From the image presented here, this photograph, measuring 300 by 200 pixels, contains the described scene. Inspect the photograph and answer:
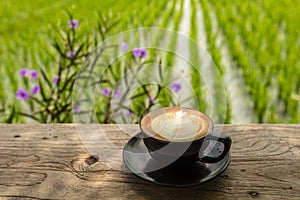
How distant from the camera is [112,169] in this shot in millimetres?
735

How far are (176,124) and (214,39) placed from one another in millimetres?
1832

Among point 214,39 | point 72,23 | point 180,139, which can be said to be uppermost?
point 72,23

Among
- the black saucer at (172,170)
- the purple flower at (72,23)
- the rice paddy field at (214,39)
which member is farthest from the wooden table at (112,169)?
the purple flower at (72,23)

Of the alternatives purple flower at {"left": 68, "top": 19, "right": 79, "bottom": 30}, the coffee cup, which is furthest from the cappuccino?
purple flower at {"left": 68, "top": 19, "right": 79, "bottom": 30}

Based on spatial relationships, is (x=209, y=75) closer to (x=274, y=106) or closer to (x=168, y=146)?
(x=168, y=146)

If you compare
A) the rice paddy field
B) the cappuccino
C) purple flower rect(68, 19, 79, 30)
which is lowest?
the rice paddy field

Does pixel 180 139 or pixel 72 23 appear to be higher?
pixel 72 23

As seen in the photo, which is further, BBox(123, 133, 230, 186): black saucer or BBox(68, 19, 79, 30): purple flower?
BBox(68, 19, 79, 30): purple flower

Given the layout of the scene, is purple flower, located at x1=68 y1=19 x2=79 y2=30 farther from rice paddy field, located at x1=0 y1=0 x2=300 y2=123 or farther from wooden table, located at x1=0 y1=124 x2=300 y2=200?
wooden table, located at x1=0 y1=124 x2=300 y2=200

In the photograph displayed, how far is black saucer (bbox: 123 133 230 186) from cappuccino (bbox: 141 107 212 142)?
5 centimetres

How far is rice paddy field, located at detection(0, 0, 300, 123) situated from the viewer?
1.84 m

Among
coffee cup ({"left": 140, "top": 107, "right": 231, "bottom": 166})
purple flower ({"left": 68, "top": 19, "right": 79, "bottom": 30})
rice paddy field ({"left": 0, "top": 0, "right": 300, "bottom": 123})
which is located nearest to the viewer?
coffee cup ({"left": 140, "top": 107, "right": 231, "bottom": 166})

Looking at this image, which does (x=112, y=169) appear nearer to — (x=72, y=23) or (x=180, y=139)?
(x=180, y=139)

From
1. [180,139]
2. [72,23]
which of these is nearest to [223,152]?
[180,139]
